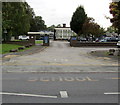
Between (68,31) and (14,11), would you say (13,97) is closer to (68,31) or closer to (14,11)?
(14,11)

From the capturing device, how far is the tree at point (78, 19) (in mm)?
66188

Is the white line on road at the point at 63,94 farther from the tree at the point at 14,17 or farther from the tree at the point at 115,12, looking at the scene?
the tree at the point at 14,17

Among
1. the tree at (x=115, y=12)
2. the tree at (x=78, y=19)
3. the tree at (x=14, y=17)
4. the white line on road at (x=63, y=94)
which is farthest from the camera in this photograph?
the tree at (x=78, y=19)

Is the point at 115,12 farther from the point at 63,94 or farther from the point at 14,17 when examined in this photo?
the point at 14,17

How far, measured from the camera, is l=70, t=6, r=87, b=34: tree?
2606 inches

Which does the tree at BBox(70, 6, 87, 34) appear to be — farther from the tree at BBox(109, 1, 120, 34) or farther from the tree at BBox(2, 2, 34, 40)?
the tree at BBox(109, 1, 120, 34)

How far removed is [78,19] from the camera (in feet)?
217

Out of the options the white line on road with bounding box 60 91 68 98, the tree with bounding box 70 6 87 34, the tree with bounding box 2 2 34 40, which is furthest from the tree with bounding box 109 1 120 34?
the tree with bounding box 70 6 87 34

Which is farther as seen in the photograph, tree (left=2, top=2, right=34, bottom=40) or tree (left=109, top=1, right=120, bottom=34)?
tree (left=2, top=2, right=34, bottom=40)

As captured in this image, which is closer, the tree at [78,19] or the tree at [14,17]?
the tree at [14,17]

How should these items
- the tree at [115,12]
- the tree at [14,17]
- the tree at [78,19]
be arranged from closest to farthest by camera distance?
the tree at [115,12] → the tree at [14,17] → the tree at [78,19]

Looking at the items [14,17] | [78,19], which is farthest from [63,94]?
[78,19]

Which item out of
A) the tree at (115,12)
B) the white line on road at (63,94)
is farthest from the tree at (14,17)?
the white line on road at (63,94)

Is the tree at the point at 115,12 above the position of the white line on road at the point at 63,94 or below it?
above
